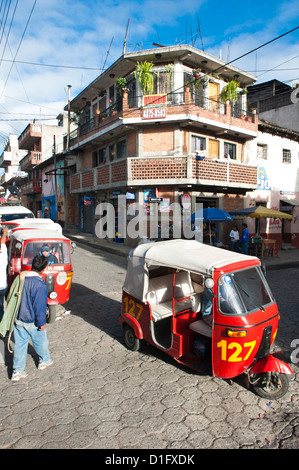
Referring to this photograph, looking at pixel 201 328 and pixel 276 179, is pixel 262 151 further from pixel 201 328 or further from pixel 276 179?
pixel 201 328

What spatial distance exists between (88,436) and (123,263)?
33.7 feet

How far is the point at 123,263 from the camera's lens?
13.4 metres

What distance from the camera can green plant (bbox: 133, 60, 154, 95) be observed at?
51.6ft

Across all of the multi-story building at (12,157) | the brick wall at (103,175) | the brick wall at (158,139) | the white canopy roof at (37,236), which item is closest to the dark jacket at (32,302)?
the white canopy roof at (37,236)

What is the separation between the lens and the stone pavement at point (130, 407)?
314 centimetres

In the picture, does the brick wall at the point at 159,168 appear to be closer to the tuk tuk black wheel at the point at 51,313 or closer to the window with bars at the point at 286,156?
the window with bars at the point at 286,156

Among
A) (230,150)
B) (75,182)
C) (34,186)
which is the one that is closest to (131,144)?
(230,150)

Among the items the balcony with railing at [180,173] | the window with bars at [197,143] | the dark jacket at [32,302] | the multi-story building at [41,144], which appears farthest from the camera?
the multi-story building at [41,144]

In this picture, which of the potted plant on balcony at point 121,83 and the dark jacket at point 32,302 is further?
the potted plant on balcony at point 121,83

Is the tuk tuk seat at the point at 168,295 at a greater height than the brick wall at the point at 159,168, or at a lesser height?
lesser

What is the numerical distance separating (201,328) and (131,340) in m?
1.62

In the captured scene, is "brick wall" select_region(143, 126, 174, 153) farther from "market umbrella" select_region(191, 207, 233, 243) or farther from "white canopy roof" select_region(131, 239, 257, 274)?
"white canopy roof" select_region(131, 239, 257, 274)
